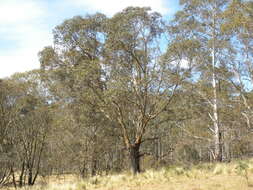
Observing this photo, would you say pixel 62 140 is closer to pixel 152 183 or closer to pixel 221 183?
A: pixel 152 183

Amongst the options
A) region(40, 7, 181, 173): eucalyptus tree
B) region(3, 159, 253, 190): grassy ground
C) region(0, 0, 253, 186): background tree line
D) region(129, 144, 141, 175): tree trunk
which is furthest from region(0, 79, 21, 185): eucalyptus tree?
region(3, 159, 253, 190): grassy ground

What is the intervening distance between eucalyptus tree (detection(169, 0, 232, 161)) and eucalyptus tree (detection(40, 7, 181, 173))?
3.77 ft

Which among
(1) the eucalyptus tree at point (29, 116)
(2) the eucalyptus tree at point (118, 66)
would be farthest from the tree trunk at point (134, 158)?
(1) the eucalyptus tree at point (29, 116)

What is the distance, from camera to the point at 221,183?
8320mm

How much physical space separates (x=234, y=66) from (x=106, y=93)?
25.4 ft

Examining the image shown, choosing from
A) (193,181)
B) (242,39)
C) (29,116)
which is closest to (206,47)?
(242,39)

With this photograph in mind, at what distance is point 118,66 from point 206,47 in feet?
20.0

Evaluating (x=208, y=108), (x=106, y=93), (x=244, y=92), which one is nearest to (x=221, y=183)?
(x=106, y=93)

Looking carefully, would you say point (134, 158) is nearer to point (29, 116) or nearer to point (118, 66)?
point (118, 66)

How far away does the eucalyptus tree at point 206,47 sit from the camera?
14.6m

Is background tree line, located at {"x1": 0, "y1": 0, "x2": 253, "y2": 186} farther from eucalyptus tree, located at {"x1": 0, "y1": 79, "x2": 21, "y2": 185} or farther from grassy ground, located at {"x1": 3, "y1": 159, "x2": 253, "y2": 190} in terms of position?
grassy ground, located at {"x1": 3, "y1": 159, "x2": 253, "y2": 190}

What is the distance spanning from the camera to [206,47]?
1688 cm

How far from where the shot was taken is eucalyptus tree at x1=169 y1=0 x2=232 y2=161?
1457 cm

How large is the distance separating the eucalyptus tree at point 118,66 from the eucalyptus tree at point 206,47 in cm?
115
